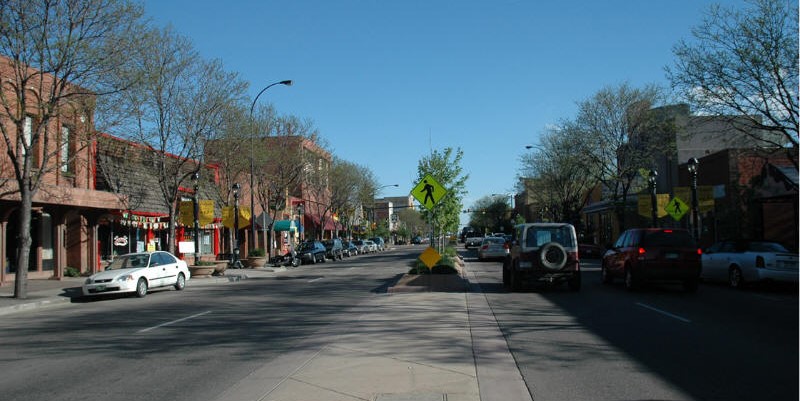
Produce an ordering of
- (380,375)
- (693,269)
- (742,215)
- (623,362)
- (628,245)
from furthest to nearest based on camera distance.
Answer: (742,215)
(628,245)
(693,269)
(623,362)
(380,375)

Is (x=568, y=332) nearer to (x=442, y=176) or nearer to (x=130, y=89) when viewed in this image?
(x=130, y=89)

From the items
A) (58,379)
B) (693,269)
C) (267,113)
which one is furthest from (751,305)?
(267,113)

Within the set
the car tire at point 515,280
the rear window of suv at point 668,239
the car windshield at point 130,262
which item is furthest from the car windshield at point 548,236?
the car windshield at point 130,262

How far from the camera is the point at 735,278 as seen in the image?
18750 millimetres

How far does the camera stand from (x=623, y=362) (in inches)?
331

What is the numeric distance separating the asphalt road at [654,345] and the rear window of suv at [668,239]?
1515 millimetres

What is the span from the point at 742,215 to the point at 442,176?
44.8 feet

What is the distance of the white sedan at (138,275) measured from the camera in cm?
1909

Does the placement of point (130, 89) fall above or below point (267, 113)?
below

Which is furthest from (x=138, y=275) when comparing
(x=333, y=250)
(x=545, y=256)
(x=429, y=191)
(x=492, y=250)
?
(x=333, y=250)

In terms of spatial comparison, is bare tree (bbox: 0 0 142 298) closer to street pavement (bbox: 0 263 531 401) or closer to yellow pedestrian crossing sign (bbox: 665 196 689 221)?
street pavement (bbox: 0 263 531 401)

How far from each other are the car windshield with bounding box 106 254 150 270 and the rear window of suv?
50.1 feet

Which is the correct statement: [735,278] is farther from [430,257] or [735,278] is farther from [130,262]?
[130,262]

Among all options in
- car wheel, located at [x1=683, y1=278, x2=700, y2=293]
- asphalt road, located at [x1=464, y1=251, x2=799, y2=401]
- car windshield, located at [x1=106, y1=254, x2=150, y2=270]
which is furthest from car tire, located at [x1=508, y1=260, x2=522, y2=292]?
car windshield, located at [x1=106, y1=254, x2=150, y2=270]
